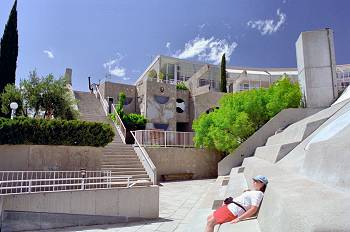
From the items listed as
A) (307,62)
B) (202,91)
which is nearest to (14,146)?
(307,62)

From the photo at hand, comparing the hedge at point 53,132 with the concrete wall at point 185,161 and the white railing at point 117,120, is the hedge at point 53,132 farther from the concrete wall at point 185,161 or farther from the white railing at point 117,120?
the white railing at point 117,120

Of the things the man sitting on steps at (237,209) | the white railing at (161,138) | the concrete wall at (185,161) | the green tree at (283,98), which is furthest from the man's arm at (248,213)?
the white railing at (161,138)

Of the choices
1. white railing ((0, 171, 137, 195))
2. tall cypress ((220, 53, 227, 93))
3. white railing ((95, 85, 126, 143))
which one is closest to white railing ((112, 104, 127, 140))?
white railing ((95, 85, 126, 143))

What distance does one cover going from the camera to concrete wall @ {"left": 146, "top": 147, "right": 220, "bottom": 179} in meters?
18.2

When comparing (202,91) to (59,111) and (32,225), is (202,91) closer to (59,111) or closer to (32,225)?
(59,111)

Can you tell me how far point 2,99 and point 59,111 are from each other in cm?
312

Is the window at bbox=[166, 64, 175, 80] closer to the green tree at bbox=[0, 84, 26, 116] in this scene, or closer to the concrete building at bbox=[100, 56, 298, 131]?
the concrete building at bbox=[100, 56, 298, 131]

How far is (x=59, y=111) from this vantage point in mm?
18359

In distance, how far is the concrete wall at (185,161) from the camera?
18203mm

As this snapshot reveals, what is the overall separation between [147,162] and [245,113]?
20.4 ft

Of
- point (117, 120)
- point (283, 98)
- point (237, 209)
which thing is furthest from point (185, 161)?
point (237, 209)

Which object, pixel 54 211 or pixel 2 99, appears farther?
pixel 2 99

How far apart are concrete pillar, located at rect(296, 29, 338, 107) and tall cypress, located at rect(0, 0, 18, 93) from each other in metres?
18.3

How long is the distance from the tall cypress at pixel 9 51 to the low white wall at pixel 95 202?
14.4 m
